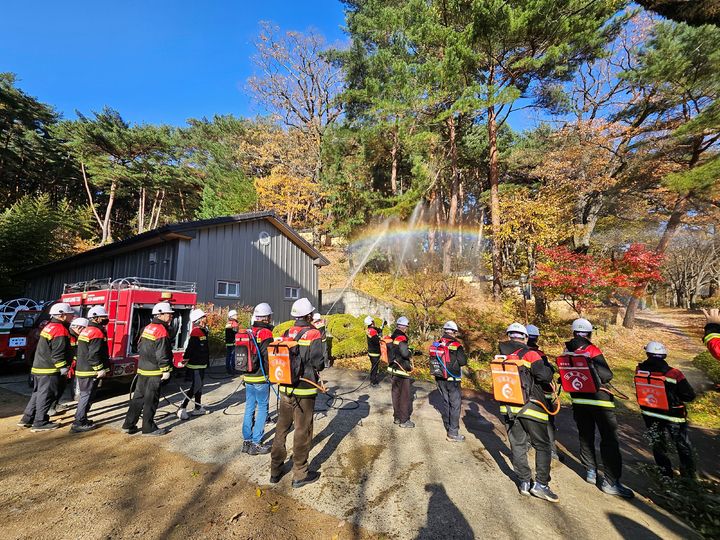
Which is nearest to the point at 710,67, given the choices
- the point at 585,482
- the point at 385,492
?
the point at 585,482

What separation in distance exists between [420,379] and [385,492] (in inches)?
297

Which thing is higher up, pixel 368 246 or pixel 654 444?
pixel 368 246

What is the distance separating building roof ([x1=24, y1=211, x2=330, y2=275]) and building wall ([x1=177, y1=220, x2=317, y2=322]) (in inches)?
14.5

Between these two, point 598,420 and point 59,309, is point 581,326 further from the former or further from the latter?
point 59,309

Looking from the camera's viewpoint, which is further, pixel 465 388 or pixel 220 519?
pixel 465 388

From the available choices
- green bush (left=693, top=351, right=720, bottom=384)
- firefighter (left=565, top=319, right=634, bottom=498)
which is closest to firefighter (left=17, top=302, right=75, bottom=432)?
firefighter (left=565, top=319, right=634, bottom=498)

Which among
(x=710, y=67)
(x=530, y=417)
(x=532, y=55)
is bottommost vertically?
(x=530, y=417)

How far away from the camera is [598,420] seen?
4426 millimetres

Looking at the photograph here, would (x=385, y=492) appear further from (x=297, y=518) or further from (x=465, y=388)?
(x=465, y=388)

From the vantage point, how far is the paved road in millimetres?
3471

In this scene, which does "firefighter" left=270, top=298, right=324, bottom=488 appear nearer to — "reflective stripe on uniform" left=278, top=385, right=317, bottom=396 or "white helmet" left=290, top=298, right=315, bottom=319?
"reflective stripe on uniform" left=278, top=385, right=317, bottom=396

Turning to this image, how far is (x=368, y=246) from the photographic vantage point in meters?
26.6

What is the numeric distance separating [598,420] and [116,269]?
20.3 m

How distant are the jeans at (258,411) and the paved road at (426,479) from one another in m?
0.31
